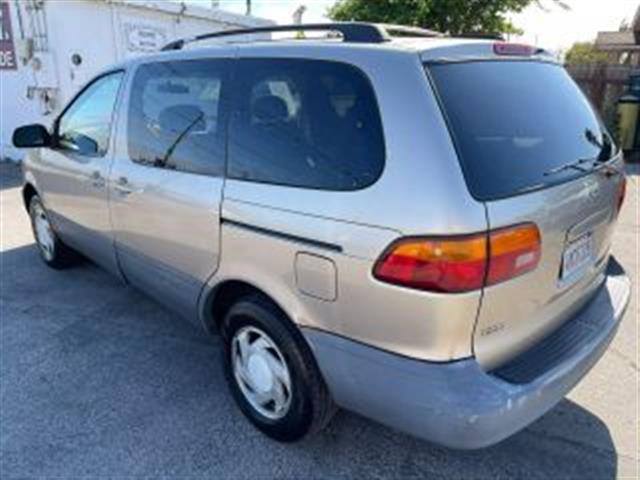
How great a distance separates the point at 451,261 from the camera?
2021 millimetres

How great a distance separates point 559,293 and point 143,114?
7.96 feet

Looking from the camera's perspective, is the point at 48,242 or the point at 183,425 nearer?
the point at 183,425

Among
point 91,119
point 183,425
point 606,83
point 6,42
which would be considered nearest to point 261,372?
point 183,425

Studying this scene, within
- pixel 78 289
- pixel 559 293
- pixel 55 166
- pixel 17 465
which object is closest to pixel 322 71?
pixel 559 293

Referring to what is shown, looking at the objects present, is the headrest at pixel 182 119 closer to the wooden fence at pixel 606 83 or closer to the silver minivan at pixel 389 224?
the silver minivan at pixel 389 224

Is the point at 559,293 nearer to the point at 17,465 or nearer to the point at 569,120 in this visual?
the point at 569,120

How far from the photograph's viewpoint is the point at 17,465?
2.77m

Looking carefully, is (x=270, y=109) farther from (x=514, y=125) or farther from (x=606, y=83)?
(x=606, y=83)

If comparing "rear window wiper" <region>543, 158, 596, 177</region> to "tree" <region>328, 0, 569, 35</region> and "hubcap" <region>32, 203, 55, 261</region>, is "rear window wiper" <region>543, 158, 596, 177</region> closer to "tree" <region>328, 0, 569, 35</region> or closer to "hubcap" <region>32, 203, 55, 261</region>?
"hubcap" <region>32, 203, 55, 261</region>

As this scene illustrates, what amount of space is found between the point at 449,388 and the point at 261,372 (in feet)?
3.48

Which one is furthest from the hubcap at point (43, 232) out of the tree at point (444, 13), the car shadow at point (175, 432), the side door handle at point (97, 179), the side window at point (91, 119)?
the tree at point (444, 13)

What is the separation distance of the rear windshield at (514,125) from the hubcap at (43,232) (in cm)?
394

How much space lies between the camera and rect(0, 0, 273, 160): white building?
9797mm

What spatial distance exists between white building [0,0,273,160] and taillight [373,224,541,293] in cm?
886
